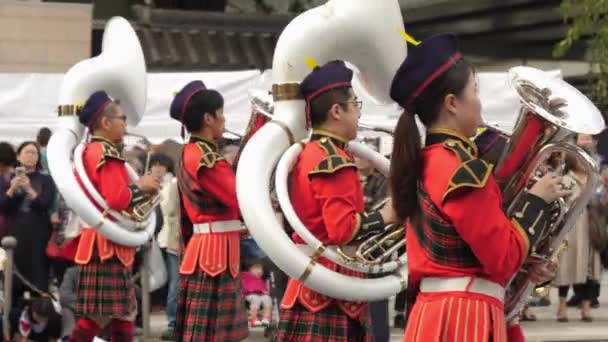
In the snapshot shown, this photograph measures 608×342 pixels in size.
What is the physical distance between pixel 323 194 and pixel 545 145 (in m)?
1.60

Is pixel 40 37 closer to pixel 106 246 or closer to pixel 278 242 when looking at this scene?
pixel 106 246

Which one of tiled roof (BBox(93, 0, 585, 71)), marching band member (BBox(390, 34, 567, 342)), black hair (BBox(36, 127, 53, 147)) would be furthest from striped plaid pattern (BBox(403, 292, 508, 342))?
tiled roof (BBox(93, 0, 585, 71))

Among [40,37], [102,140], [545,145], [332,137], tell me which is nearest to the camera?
[545,145]

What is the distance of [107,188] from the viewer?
823 centimetres

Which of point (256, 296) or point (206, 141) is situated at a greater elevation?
point (206, 141)

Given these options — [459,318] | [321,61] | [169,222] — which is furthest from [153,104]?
[459,318]

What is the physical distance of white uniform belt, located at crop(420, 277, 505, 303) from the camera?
4230 millimetres

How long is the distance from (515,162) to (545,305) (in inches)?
376

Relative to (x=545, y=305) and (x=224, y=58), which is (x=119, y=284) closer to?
(x=545, y=305)

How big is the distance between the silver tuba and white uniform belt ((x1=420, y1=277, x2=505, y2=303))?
0.55ft

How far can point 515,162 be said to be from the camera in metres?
4.26

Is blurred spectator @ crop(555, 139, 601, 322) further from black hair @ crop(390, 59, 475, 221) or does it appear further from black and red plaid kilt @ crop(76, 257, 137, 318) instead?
black hair @ crop(390, 59, 475, 221)

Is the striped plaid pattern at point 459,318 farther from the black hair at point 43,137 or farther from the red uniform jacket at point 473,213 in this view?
the black hair at point 43,137

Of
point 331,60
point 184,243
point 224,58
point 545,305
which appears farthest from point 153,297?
point 224,58
